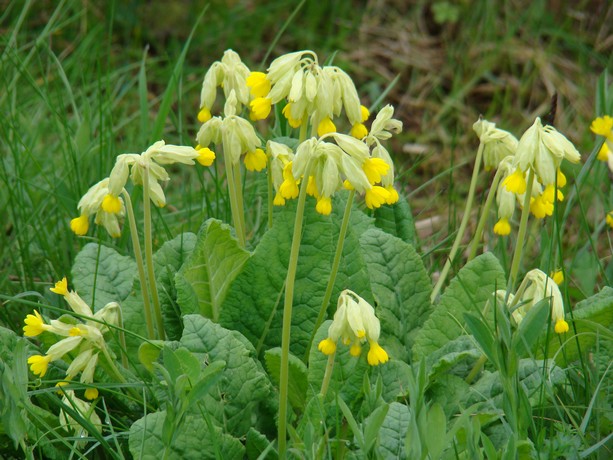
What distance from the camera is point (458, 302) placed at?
2.32 metres

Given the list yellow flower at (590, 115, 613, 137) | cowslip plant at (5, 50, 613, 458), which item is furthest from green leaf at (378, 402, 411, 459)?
yellow flower at (590, 115, 613, 137)

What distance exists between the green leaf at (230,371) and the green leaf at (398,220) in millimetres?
730

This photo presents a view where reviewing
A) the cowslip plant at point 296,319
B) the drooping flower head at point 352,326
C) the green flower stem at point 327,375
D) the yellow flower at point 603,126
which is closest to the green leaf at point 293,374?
the cowslip plant at point 296,319

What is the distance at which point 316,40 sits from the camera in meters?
5.73

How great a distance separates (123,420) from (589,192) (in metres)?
2.46

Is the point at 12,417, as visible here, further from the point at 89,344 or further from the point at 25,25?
the point at 25,25

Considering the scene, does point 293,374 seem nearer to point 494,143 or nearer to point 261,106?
point 261,106

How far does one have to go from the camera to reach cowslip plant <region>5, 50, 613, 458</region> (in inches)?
75.7

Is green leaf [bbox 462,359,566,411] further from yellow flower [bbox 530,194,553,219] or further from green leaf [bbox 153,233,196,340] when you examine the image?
green leaf [bbox 153,233,196,340]

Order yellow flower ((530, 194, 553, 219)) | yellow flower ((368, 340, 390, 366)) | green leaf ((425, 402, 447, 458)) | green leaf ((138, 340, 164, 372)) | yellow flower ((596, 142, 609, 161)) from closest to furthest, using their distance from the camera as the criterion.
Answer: green leaf ((425, 402, 447, 458))
yellow flower ((368, 340, 390, 366))
green leaf ((138, 340, 164, 372))
yellow flower ((530, 194, 553, 219))
yellow flower ((596, 142, 609, 161))

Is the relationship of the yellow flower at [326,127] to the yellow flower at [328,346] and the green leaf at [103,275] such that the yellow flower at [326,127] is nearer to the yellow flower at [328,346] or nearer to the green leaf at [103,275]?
the yellow flower at [328,346]

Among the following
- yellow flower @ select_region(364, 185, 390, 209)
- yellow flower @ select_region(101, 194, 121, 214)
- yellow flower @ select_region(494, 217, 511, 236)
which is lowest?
yellow flower @ select_region(494, 217, 511, 236)

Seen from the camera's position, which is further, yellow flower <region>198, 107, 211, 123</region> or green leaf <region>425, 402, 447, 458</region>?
yellow flower <region>198, 107, 211, 123</region>

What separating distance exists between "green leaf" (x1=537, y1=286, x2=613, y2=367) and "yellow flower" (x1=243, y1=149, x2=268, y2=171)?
802mm
